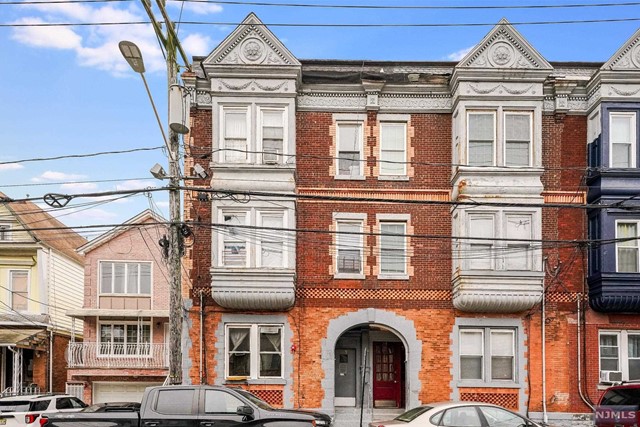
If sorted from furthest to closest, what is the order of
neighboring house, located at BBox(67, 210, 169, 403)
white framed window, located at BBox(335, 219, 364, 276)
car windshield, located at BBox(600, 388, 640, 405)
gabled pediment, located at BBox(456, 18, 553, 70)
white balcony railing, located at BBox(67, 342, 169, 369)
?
neighboring house, located at BBox(67, 210, 169, 403) < white balcony railing, located at BBox(67, 342, 169, 369) < white framed window, located at BBox(335, 219, 364, 276) < gabled pediment, located at BBox(456, 18, 553, 70) < car windshield, located at BBox(600, 388, 640, 405)

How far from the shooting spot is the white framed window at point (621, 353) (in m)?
21.8

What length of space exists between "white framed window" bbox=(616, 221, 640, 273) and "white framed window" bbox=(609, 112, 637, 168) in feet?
6.13

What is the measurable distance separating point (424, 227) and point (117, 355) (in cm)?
1320

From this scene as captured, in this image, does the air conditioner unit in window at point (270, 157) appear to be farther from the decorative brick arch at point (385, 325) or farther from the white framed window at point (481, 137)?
the white framed window at point (481, 137)

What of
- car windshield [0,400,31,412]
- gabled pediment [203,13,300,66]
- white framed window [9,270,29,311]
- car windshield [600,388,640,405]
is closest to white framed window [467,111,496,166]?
gabled pediment [203,13,300,66]

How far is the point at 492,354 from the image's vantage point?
21.8m

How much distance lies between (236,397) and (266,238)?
7.99m

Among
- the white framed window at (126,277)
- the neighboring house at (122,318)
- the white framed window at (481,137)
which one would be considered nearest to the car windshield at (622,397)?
the white framed window at (481,137)

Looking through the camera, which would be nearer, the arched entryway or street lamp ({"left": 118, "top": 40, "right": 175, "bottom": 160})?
street lamp ({"left": 118, "top": 40, "right": 175, "bottom": 160})

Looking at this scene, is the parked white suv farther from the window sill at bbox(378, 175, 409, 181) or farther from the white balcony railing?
the window sill at bbox(378, 175, 409, 181)

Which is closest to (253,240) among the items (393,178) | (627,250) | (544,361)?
(393,178)

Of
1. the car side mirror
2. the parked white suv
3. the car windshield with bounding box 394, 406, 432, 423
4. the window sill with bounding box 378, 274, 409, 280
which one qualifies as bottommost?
the parked white suv

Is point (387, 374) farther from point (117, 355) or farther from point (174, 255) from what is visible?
point (117, 355)

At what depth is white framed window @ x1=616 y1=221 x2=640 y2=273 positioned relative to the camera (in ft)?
70.7
